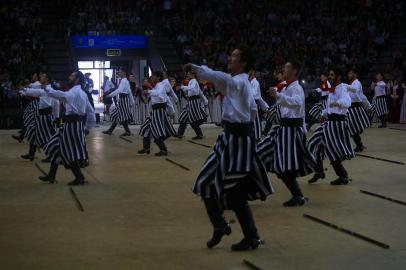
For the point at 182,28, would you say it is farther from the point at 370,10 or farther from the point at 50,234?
the point at 50,234

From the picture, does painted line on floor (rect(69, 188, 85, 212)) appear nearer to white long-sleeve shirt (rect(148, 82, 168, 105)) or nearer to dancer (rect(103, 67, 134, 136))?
white long-sleeve shirt (rect(148, 82, 168, 105))

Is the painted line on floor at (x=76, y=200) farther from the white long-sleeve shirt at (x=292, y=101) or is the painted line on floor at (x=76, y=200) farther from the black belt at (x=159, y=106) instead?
the black belt at (x=159, y=106)

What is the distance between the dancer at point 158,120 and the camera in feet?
46.4

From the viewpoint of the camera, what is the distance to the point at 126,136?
725 inches

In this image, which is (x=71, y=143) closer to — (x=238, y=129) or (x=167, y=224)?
(x=167, y=224)

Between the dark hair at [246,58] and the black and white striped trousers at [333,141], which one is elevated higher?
the dark hair at [246,58]

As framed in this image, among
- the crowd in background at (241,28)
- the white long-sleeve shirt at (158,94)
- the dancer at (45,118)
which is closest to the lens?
the dancer at (45,118)

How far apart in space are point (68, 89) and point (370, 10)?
2208 centimetres

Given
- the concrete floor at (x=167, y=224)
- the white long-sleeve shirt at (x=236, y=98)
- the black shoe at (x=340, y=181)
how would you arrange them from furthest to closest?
the black shoe at (x=340, y=181) < the white long-sleeve shirt at (x=236, y=98) < the concrete floor at (x=167, y=224)

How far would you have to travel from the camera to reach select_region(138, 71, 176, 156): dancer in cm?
1414

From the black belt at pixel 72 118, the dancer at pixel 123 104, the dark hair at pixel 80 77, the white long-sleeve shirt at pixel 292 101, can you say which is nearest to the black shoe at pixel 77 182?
the black belt at pixel 72 118

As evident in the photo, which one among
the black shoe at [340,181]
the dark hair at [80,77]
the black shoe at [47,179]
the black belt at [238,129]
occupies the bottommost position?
the black shoe at [47,179]

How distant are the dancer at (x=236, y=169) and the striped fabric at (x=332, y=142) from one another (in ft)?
11.9

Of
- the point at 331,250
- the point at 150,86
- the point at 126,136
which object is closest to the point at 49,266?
the point at 331,250
